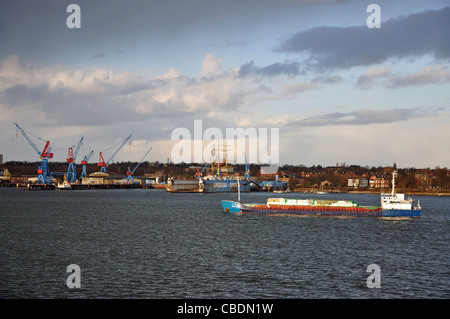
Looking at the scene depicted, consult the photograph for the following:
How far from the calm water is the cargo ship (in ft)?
32.6

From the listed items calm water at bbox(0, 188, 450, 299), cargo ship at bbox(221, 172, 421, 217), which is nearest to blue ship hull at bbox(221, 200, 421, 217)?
cargo ship at bbox(221, 172, 421, 217)

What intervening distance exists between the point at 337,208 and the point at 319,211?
3193mm

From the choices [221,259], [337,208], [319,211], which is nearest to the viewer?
[221,259]

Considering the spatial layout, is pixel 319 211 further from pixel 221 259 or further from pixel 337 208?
pixel 221 259

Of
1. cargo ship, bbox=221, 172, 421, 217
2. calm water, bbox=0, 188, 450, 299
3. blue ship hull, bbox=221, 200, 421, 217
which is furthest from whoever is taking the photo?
cargo ship, bbox=221, 172, 421, 217

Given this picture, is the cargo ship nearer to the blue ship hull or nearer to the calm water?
the blue ship hull

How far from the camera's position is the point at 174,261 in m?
36.7

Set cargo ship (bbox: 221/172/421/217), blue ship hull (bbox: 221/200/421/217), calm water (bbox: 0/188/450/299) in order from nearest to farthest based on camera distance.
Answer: calm water (bbox: 0/188/450/299) → blue ship hull (bbox: 221/200/421/217) → cargo ship (bbox: 221/172/421/217)

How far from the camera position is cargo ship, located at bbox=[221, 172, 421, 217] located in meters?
75.1

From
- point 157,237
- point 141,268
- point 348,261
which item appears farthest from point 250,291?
point 157,237

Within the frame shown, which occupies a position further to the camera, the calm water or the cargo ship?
the cargo ship

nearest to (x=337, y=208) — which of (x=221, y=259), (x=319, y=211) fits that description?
(x=319, y=211)

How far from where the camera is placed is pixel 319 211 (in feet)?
259
